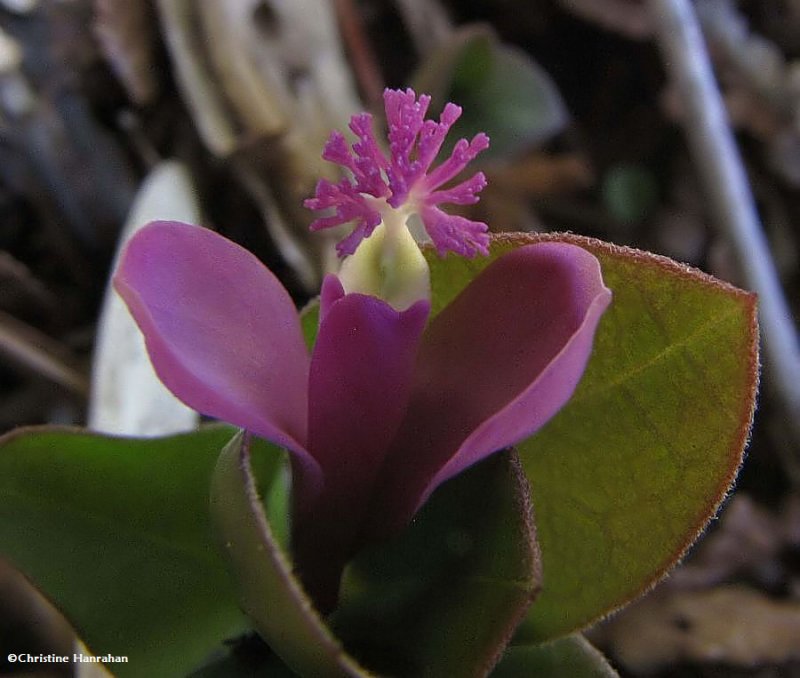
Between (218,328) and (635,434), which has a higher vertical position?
(218,328)

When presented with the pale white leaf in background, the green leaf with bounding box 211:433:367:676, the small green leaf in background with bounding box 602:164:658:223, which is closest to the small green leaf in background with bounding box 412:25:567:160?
the small green leaf in background with bounding box 602:164:658:223

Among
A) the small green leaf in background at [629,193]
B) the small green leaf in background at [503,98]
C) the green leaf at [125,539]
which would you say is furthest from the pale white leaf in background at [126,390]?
the small green leaf in background at [629,193]

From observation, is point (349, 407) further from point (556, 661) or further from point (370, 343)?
point (556, 661)

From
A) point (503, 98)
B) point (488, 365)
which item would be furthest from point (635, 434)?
point (503, 98)

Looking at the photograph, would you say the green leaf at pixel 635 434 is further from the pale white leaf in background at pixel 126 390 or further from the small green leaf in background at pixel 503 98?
the small green leaf in background at pixel 503 98

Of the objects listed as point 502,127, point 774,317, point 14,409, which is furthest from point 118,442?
point 502,127

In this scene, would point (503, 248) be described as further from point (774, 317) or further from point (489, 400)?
point (774, 317)

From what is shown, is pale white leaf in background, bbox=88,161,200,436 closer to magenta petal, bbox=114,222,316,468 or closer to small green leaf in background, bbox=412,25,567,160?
magenta petal, bbox=114,222,316,468
